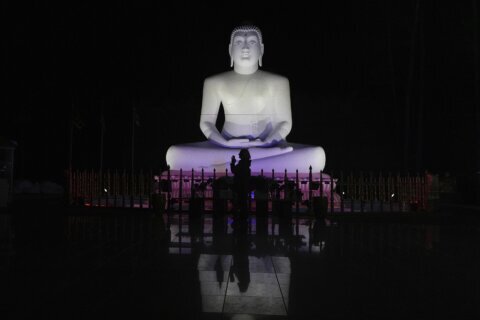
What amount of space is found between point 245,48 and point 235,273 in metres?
7.60

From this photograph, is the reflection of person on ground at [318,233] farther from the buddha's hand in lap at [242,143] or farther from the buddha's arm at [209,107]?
the buddha's arm at [209,107]

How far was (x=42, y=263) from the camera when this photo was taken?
→ 3244 mm

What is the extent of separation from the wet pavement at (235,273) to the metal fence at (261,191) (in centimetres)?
180

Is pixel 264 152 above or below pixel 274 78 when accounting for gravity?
below

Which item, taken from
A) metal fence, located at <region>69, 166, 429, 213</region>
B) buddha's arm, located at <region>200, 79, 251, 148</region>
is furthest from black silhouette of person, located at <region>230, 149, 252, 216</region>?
buddha's arm, located at <region>200, 79, 251, 148</region>

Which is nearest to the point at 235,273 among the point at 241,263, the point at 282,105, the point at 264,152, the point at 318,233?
the point at 241,263

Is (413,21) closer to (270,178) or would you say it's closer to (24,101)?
(270,178)

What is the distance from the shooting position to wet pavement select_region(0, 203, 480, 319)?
2.23 meters

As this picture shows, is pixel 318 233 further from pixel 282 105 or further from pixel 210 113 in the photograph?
pixel 210 113

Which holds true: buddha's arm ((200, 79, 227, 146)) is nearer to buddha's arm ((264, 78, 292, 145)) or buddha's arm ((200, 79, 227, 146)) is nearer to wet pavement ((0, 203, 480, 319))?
buddha's arm ((264, 78, 292, 145))

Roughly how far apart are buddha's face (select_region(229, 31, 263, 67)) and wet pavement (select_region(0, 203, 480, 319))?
214 inches

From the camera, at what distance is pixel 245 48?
9.97 meters

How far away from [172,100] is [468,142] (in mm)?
7640

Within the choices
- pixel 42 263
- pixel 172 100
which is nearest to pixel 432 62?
pixel 172 100
